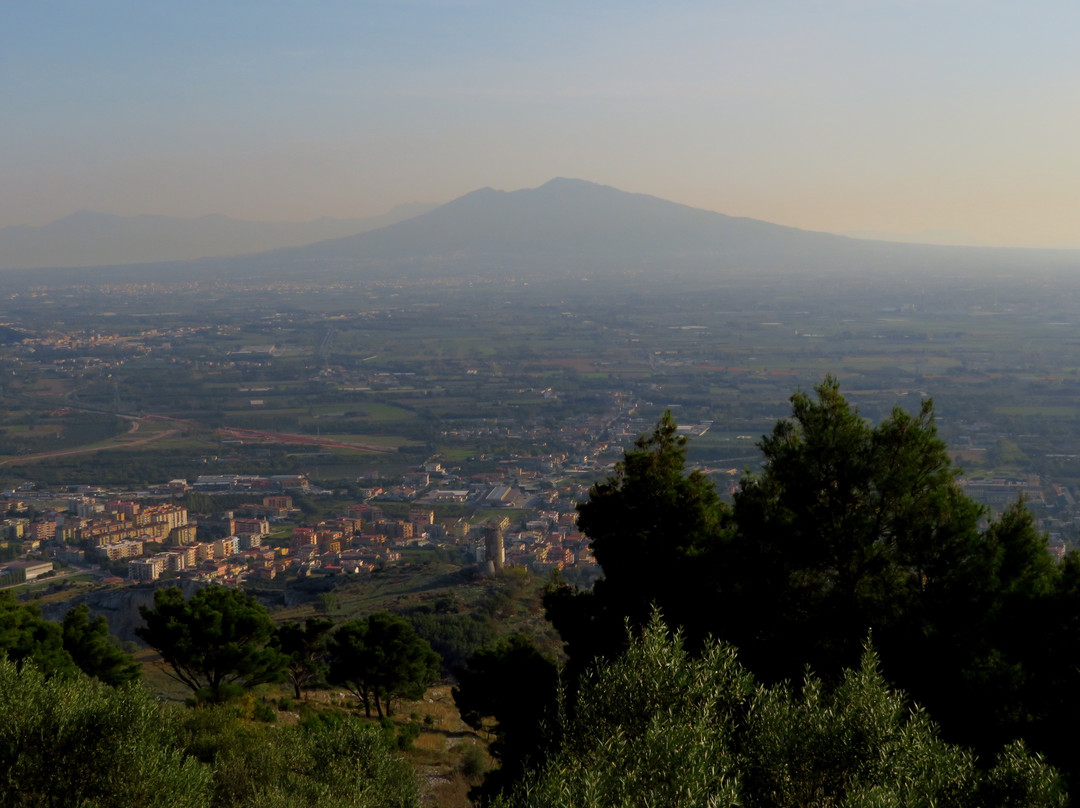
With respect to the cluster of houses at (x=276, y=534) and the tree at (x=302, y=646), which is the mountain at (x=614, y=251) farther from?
the tree at (x=302, y=646)

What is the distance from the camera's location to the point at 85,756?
5.12 meters

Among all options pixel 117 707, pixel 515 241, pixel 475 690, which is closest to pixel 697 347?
pixel 475 690

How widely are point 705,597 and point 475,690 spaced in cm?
346

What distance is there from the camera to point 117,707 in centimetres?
536

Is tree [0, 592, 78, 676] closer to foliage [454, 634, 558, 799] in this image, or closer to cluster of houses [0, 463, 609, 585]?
foliage [454, 634, 558, 799]

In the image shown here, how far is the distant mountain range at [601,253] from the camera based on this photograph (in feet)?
482

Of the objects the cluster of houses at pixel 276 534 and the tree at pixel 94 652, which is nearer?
the tree at pixel 94 652

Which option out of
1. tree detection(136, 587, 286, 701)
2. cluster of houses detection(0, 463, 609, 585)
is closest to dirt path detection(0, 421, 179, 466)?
cluster of houses detection(0, 463, 609, 585)

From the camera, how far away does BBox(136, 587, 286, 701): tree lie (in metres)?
10.9

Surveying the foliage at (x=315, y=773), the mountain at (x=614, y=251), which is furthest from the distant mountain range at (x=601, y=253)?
the foliage at (x=315, y=773)

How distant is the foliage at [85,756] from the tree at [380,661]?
22.0ft

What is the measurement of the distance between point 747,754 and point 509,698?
5.18 metres

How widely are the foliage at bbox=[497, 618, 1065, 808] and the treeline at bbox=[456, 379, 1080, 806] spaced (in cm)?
1

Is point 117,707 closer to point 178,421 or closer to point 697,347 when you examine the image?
point 178,421
